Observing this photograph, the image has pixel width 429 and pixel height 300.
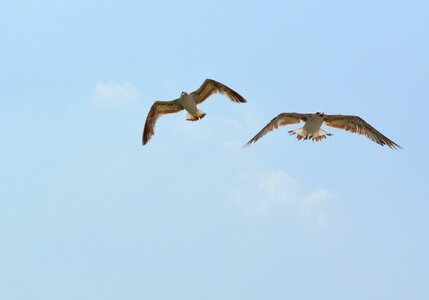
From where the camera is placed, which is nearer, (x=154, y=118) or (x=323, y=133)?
(x=323, y=133)

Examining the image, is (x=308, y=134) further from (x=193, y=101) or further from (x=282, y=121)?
(x=193, y=101)

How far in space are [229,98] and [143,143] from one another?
14.9ft

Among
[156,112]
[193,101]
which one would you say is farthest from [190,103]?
[156,112]

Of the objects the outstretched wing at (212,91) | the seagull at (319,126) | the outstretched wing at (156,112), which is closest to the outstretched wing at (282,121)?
the seagull at (319,126)

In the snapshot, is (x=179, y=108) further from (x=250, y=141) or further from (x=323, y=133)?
(x=323, y=133)

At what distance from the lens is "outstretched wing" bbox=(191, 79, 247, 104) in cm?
2655

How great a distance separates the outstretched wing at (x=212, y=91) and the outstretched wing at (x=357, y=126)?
12.8ft

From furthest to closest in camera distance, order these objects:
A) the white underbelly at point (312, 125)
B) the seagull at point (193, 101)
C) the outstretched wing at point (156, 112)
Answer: the outstretched wing at point (156, 112)
the seagull at point (193, 101)
the white underbelly at point (312, 125)

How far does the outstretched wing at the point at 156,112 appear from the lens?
28.2 m

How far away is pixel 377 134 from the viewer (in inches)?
1044

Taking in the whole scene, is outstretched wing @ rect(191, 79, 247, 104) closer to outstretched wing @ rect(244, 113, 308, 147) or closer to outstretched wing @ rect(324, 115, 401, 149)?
outstretched wing @ rect(244, 113, 308, 147)

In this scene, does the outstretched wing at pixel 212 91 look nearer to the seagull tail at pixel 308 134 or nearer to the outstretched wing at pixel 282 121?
the outstretched wing at pixel 282 121

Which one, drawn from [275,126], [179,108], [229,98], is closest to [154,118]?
[179,108]

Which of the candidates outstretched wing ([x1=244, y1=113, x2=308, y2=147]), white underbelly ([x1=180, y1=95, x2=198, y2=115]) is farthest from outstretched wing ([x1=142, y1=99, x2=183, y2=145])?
outstretched wing ([x1=244, y1=113, x2=308, y2=147])
